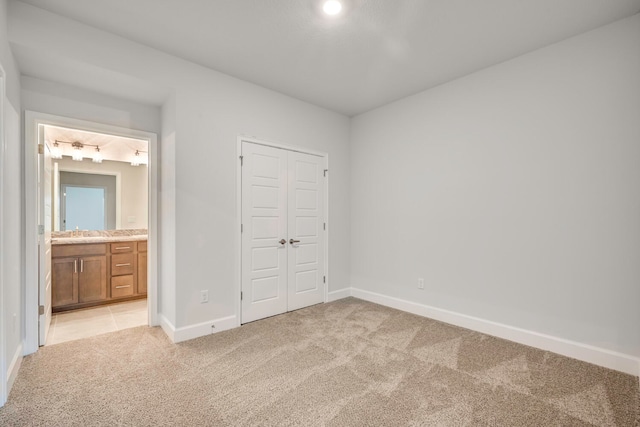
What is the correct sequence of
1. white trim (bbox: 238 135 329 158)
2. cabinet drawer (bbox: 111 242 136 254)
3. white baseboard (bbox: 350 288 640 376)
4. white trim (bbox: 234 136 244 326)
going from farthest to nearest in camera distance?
1. cabinet drawer (bbox: 111 242 136 254)
2. white trim (bbox: 238 135 329 158)
3. white trim (bbox: 234 136 244 326)
4. white baseboard (bbox: 350 288 640 376)

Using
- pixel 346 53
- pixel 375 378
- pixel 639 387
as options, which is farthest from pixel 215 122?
pixel 639 387

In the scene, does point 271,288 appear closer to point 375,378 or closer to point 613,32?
point 375,378

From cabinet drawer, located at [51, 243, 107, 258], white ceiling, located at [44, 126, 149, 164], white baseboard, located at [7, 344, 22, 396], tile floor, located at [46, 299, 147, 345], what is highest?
white ceiling, located at [44, 126, 149, 164]

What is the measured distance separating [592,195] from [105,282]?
570 centimetres

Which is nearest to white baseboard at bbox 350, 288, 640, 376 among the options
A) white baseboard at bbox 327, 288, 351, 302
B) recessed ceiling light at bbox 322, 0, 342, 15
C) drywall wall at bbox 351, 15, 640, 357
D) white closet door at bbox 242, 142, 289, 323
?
drywall wall at bbox 351, 15, 640, 357

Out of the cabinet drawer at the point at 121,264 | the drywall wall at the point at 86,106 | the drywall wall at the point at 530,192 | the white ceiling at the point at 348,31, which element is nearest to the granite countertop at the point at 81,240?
the cabinet drawer at the point at 121,264

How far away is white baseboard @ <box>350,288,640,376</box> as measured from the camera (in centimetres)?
238

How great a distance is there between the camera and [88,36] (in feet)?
8.14

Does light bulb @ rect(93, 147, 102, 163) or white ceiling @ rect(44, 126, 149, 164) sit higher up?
white ceiling @ rect(44, 126, 149, 164)

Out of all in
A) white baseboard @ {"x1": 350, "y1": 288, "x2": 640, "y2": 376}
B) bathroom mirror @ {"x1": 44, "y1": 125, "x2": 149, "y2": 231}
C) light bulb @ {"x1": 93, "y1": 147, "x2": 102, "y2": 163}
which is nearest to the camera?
white baseboard @ {"x1": 350, "y1": 288, "x2": 640, "y2": 376}

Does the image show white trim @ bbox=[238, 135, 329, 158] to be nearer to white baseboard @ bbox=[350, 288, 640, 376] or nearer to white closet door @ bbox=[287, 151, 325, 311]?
white closet door @ bbox=[287, 151, 325, 311]

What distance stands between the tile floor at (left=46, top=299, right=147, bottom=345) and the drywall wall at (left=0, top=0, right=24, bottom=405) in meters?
0.66

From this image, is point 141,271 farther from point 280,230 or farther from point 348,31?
point 348,31

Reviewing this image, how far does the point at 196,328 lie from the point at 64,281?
2.28m
